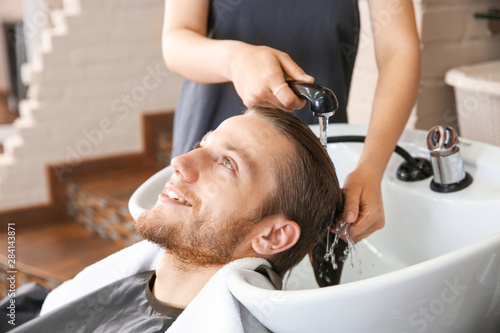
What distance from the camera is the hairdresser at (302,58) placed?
1149mm

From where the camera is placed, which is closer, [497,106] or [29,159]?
[497,106]

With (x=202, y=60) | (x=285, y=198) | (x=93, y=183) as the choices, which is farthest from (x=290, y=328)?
(x=93, y=183)

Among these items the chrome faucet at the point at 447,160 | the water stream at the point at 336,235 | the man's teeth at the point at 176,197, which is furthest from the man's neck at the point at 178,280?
the chrome faucet at the point at 447,160

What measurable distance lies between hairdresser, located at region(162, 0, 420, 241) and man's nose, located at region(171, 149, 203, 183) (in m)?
0.15

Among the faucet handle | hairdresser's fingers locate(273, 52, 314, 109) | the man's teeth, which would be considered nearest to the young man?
the man's teeth

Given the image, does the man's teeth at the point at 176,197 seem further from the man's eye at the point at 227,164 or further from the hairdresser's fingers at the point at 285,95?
the hairdresser's fingers at the point at 285,95

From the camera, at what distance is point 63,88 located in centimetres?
361

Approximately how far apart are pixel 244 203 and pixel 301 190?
11cm

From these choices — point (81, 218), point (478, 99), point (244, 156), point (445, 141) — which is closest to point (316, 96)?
point (244, 156)

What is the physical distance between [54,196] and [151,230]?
2.75 metres

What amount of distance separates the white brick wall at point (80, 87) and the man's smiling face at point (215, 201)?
8.81ft

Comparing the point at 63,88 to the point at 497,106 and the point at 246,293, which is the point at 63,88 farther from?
the point at 246,293

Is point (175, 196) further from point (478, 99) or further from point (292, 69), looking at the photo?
point (478, 99)

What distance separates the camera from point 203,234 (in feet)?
3.63
